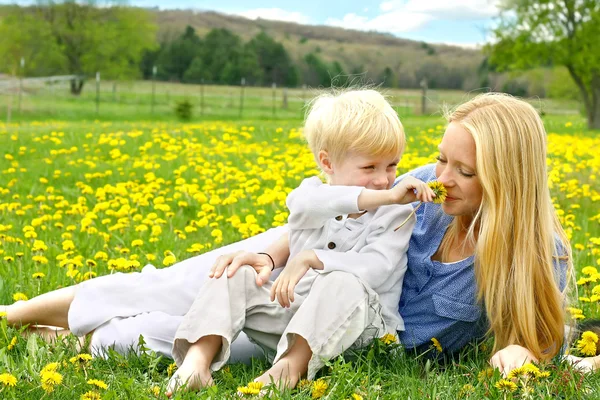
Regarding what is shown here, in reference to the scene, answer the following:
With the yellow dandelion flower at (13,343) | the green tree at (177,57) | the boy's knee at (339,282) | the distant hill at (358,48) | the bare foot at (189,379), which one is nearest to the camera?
the bare foot at (189,379)

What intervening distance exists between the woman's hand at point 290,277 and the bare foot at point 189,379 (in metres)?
0.36

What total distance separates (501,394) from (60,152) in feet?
25.7

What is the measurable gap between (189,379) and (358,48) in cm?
6852

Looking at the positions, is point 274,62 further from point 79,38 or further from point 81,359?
point 81,359

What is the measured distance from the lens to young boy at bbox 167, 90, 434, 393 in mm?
2719

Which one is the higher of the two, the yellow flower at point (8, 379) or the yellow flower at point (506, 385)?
the yellow flower at point (506, 385)

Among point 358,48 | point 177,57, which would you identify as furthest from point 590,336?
point 358,48

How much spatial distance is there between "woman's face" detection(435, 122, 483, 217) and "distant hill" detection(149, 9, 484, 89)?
142 feet

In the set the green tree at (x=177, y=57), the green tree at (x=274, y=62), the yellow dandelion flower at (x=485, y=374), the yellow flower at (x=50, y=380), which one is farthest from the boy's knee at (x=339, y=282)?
the green tree at (x=177, y=57)

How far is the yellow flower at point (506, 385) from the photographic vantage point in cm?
245

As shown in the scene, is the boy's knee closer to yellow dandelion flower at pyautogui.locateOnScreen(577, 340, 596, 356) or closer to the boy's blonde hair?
the boy's blonde hair

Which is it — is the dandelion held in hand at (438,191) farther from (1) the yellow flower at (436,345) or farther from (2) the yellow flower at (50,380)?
(2) the yellow flower at (50,380)

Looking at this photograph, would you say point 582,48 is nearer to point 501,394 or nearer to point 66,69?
point 501,394

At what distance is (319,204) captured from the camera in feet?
9.70
